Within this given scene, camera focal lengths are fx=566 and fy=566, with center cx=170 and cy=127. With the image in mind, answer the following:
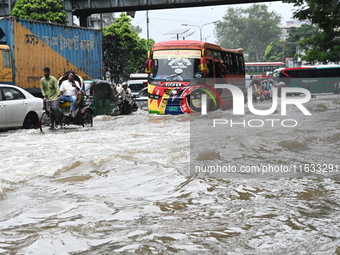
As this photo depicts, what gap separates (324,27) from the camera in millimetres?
15070

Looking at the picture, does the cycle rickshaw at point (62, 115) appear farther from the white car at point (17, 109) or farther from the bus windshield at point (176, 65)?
the bus windshield at point (176, 65)

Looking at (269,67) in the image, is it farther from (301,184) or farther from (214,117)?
(301,184)

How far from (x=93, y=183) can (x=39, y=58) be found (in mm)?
13547

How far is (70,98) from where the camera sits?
13.8m

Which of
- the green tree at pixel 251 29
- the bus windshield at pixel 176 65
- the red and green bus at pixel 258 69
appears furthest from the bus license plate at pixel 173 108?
the green tree at pixel 251 29

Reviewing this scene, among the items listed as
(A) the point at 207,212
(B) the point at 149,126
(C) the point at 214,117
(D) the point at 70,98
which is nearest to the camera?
(A) the point at 207,212

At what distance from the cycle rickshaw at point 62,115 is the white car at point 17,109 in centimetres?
68

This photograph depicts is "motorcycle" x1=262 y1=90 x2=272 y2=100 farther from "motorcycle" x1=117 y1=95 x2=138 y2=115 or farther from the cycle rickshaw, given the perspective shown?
the cycle rickshaw

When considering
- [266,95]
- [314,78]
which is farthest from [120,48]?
[314,78]

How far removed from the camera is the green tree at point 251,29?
131125 millimetres

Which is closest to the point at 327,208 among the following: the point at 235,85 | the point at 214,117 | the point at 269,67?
the point at 214,117

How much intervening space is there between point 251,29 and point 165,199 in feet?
434

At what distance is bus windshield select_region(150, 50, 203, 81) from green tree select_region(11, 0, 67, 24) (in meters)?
15.6

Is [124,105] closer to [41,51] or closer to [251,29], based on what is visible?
[41,51]
